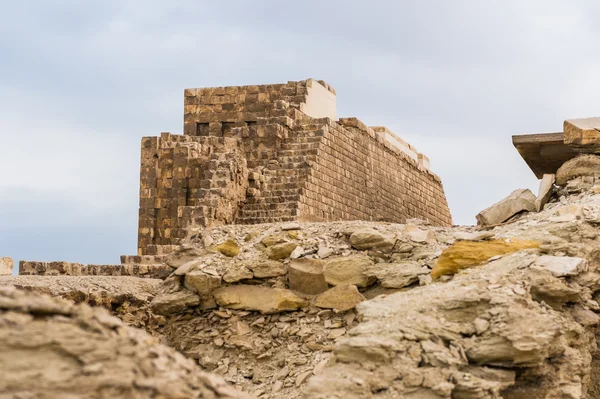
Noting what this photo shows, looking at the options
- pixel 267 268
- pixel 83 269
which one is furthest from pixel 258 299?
pixel 83 269

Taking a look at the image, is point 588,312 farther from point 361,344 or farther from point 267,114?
point 267,114

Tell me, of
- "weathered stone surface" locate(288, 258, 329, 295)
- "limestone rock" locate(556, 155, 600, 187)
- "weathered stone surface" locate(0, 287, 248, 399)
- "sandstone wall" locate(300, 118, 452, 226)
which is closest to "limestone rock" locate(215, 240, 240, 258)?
"weathered stone surface" locate(288, 258, 329, 295)

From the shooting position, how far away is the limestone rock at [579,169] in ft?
34.3

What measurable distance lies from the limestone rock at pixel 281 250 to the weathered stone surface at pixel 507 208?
231 centimetres

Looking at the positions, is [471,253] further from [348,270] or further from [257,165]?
[257,165]

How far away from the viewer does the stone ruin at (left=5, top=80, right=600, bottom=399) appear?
4.78m

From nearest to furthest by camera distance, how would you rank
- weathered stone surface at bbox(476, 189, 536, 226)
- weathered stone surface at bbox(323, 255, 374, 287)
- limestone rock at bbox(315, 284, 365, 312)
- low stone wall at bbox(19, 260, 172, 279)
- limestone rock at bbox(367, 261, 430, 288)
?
limestone rock at bbox(367, 261, 430, 288) → limestone rock at bbox(315, 284, 365, 312) → weathered stone surface at bbox(323, 255, 374, 287) → weathered stone surface at bbox(476, 189, 536, 226) → low stone wall at bbox(19, 260, 172, 279)

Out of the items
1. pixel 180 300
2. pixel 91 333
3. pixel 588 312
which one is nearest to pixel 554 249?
pixel 588 312

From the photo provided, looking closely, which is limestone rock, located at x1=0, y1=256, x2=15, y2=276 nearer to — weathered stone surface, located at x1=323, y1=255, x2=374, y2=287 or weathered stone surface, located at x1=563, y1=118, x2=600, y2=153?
weathered stone surface, located at x1=323, y1=255, x2=374, y2=287

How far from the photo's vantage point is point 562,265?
7.52 metres

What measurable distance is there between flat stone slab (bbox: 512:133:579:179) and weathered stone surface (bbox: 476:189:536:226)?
1.37 m

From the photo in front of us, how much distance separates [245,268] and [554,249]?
3190mm

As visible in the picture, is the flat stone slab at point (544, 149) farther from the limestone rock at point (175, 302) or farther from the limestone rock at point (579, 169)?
the limestone rock at point (175, 302)

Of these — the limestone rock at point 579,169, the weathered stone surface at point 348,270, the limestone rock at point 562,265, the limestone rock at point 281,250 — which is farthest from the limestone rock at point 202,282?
the limestone rock at point 579,169
